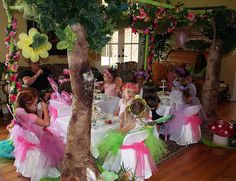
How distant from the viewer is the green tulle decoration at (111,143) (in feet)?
10.1

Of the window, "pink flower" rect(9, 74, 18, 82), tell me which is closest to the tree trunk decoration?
"pink flower" rect(9, 74, 18, 82)

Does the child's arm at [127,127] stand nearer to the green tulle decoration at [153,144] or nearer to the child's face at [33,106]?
the green tulle decoration at [153,144]

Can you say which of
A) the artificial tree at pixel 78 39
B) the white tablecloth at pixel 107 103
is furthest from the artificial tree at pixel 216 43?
the artificial tree at pixel 78 39

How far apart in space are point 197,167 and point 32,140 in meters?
2.34

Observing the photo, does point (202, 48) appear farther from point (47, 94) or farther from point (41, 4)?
point (41, 4)

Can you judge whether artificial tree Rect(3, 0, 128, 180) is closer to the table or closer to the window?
the table

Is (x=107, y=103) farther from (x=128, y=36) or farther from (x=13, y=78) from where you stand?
(x=128, y=36)

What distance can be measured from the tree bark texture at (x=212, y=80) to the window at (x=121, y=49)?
3591mm

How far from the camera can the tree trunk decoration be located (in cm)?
206

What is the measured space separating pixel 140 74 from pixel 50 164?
251 cm

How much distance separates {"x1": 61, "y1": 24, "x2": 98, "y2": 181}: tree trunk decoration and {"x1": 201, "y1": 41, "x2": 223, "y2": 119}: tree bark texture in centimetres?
400

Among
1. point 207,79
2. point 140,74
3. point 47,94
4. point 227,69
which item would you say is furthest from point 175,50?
point 47,94

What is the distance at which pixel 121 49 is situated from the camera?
905cm

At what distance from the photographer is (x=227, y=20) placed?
16.9 feet
